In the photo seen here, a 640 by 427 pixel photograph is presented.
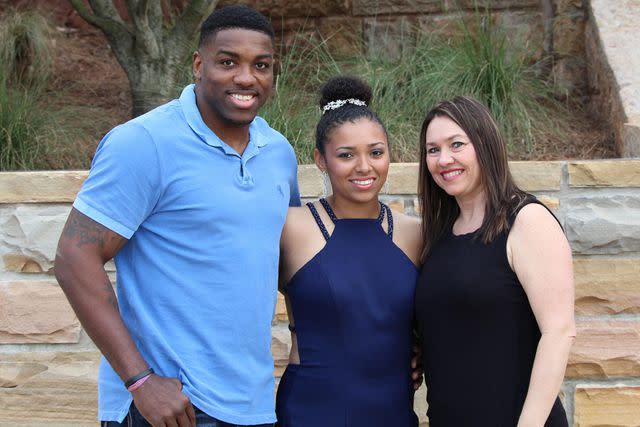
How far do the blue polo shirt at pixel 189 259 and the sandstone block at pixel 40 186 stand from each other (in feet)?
4.32

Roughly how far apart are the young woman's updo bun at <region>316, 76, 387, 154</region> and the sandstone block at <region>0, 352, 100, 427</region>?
1587mm

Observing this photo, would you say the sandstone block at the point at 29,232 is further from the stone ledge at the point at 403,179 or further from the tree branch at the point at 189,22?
the tree branch at the point at 189,22

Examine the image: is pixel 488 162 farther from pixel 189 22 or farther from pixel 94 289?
pixel 189 22

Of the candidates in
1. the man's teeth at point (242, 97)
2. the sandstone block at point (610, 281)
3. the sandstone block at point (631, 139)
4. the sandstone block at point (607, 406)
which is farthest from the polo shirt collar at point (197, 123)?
the sandstone block at point (631, 139)

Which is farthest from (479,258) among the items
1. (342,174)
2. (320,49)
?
(320,49)

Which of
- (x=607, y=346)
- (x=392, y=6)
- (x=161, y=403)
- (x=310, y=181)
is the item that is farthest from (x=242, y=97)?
(x=392, y=6)

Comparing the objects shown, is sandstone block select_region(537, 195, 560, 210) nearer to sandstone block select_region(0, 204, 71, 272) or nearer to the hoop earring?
the hoop earring

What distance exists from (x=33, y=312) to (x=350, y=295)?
1.66 metres

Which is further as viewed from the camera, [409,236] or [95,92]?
[95,92]

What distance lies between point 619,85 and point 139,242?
3.18 metres

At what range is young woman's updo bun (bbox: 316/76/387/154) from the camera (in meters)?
2.97

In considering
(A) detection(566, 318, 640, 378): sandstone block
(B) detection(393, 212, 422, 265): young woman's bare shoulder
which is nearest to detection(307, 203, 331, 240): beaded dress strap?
(B) detection(393, 212, 422, 265): young woman's bare shoulder

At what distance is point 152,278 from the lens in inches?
96.1

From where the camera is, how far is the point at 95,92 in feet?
18.0
